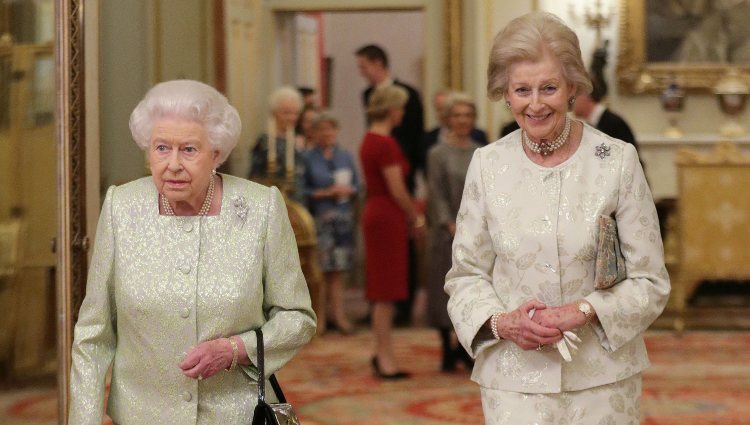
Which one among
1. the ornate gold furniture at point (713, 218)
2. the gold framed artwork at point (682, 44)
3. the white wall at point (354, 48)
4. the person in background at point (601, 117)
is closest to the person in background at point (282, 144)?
the person in background at point (601, 117)

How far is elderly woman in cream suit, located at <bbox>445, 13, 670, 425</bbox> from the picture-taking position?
9.95ft

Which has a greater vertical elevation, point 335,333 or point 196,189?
point 196,189

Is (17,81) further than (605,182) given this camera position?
Yes

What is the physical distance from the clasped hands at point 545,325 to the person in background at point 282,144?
19.9 ft

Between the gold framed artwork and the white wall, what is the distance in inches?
174

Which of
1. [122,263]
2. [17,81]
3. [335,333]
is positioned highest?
[17,81]

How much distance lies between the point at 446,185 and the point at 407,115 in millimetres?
2904

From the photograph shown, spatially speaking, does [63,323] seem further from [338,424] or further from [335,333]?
[335,333]

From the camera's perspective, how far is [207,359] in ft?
9.55

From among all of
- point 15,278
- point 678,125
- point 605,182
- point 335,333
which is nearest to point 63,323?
point 15,278

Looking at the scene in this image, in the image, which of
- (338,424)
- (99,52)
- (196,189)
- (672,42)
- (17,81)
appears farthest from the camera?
(672,42)

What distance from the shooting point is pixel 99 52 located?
4828 millimetres

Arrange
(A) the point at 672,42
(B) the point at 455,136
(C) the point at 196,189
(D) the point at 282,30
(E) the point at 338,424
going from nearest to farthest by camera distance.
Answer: (C) the point at 196,189 < (E) the point at 338,424 < (B) the point at 455,136 < (A) the point at 672,42 < (D) the point at 282,30

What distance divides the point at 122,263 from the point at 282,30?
929 centimetres
